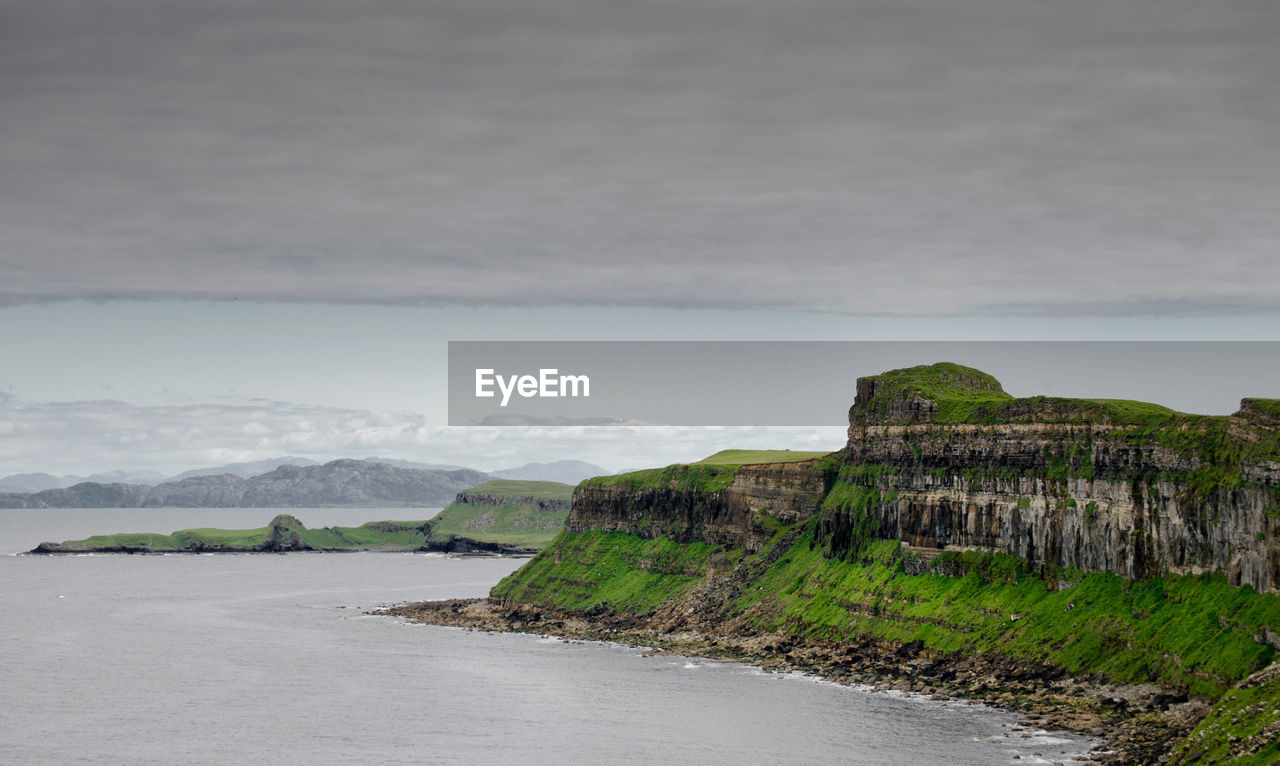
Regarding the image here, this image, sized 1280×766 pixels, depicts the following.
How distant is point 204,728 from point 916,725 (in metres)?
72.9

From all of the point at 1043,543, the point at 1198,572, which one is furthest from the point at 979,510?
the point at 1198,572

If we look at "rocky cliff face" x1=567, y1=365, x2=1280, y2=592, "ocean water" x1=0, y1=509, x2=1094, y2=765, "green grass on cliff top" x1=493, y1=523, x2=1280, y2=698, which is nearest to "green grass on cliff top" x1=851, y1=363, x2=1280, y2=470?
"rocky cliff face" x1=567, y1=365, x2=1280, y2=592

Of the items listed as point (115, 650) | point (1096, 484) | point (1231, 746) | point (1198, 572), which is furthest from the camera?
point (115, 650)

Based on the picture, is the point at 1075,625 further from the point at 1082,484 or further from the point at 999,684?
the point at 1082,484

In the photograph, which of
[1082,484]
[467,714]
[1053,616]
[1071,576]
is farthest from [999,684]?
[467,714]

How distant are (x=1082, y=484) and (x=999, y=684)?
92.0 ft

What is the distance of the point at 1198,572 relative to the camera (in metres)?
143

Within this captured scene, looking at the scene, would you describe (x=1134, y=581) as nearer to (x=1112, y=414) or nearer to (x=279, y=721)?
(x=1112, y=414)

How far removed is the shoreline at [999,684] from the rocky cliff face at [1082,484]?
1688cm

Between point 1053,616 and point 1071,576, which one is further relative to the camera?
point 1071,576

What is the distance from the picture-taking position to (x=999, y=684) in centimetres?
14875

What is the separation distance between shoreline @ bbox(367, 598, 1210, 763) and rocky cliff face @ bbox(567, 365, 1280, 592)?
55.4ft

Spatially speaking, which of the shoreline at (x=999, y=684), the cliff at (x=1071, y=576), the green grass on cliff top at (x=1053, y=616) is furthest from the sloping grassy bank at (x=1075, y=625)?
the shoreline at (x=999, y=684)

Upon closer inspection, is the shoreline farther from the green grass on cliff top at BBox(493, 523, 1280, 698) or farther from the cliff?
the green grass on cliff top at BBox(493, 523, 1280, 698)
